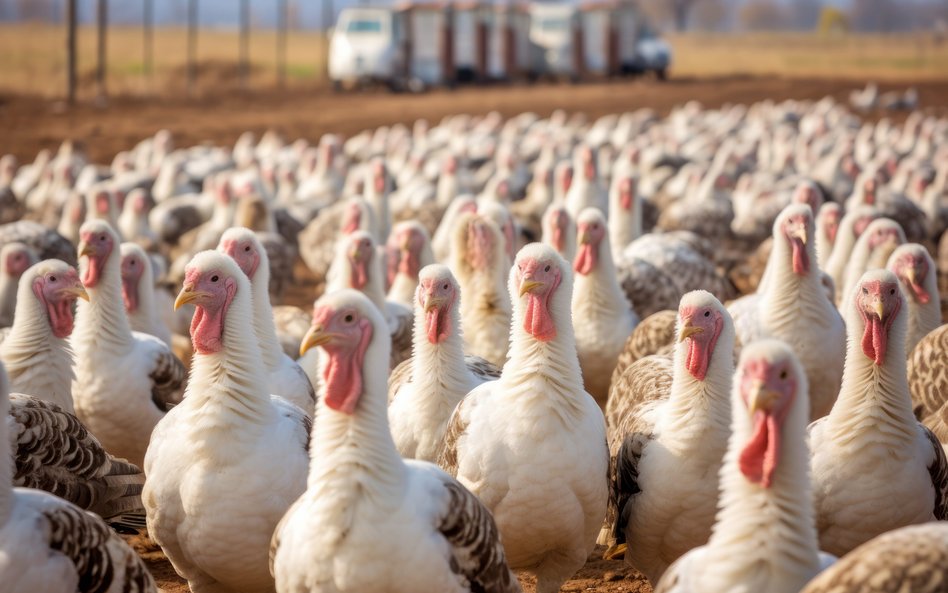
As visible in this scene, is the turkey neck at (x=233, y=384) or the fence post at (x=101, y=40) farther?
the fence post at (x=101, y=40)

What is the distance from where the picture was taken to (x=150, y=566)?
6742mm

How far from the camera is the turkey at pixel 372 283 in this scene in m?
8.91

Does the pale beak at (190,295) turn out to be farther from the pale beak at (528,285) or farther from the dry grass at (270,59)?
the dry grass at (270,59)

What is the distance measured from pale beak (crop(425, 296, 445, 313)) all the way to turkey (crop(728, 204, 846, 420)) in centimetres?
242

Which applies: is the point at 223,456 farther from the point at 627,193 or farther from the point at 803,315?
the point at 627,193

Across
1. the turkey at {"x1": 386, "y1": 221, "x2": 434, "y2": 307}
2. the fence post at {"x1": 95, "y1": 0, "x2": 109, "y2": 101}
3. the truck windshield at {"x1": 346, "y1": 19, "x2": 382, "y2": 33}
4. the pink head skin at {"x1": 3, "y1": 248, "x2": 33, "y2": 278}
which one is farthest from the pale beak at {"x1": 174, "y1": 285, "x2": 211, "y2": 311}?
the truck windshield at {"x1": 346, "y1": 19, "x2": 382, "y2": 33}

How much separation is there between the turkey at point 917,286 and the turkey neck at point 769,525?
3993mm

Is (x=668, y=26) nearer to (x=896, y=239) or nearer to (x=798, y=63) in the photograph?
(x=798, y=63)

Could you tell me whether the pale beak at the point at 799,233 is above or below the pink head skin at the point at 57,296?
above

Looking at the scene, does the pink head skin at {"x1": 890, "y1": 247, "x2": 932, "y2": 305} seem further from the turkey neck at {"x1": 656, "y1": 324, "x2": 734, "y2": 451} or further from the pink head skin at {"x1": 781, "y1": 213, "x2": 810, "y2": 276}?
the turkey neck at {"x1": 656, "y1": 324, "x2": 734, "y2": 451}

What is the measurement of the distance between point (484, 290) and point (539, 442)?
262cm

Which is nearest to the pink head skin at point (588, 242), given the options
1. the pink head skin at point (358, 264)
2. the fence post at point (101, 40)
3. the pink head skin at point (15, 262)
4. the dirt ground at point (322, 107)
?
the pink head skin at point (358, 264)

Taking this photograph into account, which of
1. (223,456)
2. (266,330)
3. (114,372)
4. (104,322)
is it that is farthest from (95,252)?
(223,456)

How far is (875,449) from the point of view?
5492mm
